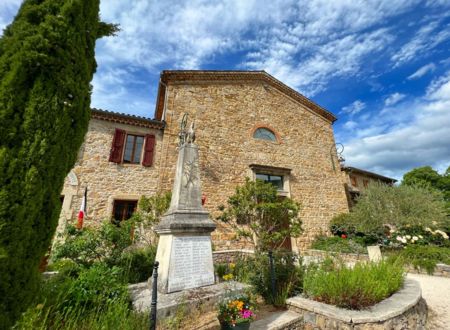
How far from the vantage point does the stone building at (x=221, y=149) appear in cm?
858

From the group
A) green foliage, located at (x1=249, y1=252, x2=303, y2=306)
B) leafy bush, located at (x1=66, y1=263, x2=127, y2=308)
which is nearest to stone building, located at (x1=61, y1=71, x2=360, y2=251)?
green foliage, located at (x1=249, y1=252, x2=303, y2=306)

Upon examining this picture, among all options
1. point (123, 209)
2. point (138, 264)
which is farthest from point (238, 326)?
point (123, 209)

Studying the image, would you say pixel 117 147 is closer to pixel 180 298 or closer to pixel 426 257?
pixel 180 298

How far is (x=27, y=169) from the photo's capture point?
6.78 feet

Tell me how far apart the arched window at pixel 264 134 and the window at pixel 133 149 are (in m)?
5.90

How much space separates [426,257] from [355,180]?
9944 millimetres

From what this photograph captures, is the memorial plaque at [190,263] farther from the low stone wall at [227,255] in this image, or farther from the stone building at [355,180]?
the stone building at [355,180]

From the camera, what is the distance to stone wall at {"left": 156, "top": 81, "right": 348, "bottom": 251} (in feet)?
33.3

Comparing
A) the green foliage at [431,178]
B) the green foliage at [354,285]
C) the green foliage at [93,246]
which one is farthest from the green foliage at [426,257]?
the green foliage at [431,178]

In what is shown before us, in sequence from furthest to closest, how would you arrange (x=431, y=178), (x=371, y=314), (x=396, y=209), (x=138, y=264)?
(x=431, y=178) → (x=396, y=209) → (x=138, y=264) → (x=371, y=314)

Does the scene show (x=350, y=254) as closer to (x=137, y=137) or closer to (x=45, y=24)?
(x=137, y=137)

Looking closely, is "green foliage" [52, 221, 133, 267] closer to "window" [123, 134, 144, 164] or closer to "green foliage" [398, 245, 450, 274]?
"window" [123, 134, 144, 164]

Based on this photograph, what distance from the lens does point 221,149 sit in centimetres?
1088

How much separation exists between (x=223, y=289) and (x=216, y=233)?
528 centimetres
